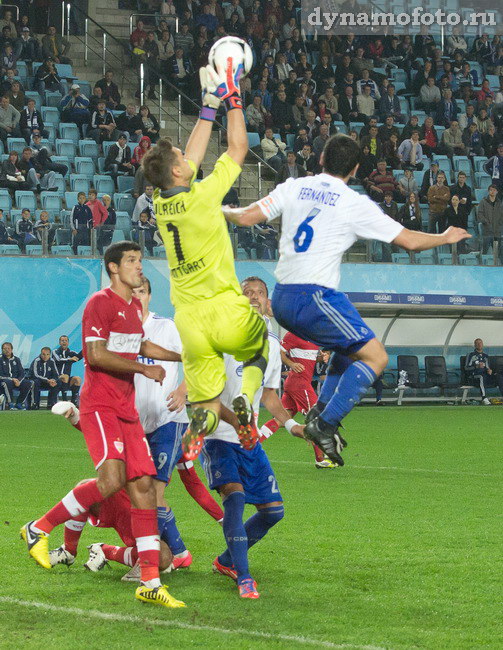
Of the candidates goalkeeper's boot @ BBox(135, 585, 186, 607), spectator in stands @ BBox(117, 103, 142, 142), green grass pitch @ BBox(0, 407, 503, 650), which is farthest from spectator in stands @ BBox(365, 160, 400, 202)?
goalkeeper's boot @ BBox(135, 585, 186, 607)

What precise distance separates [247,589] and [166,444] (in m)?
1.31

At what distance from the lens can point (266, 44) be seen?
2939 centimetres

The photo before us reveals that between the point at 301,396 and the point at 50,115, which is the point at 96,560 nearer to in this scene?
the point at 301,396

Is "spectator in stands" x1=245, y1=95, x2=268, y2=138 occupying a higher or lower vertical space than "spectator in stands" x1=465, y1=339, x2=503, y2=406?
higher

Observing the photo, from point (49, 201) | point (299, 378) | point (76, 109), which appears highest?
point (76, 109)

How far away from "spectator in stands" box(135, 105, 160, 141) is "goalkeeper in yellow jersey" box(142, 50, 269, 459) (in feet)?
63.0

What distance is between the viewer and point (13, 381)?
22203mm

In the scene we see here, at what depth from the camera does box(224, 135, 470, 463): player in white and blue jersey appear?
6875 millimetres

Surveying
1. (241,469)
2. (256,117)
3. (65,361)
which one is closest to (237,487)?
(241,469)

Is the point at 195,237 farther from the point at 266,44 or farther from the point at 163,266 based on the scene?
the point at 266,44

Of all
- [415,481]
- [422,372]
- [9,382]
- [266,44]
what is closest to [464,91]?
[266,44]

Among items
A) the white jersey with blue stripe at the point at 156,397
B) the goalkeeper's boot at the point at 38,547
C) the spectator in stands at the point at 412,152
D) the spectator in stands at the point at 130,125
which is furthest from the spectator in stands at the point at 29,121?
the goalkeeper's boot at the point at 38,547

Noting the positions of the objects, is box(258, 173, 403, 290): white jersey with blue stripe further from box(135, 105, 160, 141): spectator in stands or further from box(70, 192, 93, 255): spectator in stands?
box(135, 105, 160, 141): spectator in stands

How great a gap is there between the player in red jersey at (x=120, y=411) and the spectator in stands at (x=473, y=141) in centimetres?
2388
